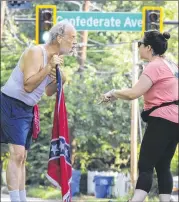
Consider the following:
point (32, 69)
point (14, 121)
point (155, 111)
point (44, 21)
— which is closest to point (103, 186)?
point (44, 21)

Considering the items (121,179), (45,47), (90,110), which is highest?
(45,47)

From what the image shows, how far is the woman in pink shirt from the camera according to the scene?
7.43 meters

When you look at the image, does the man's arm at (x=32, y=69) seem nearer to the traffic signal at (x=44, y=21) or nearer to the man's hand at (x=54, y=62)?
the man's hand at (x=54, y=62)

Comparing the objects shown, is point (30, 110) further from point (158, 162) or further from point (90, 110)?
point (90, 110)

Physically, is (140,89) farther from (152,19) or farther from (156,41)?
(152,19)

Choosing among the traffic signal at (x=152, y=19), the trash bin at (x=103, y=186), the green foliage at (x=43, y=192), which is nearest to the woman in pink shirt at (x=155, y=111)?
the traffic signal at (x=152, y=19)

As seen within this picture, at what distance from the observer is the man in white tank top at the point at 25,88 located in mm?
7691

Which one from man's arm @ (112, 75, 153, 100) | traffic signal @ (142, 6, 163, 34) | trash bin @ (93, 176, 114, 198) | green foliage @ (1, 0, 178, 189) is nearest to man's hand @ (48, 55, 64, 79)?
man's arm @ (112, 75, 153, 100)

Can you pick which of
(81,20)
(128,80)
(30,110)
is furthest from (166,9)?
(30,110)

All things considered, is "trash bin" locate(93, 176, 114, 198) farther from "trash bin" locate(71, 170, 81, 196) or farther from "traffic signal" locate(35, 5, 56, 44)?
"traffic signal" locate(35, 5, 56, 44)

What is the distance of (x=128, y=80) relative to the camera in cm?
3170

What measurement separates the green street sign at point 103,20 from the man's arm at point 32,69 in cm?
971

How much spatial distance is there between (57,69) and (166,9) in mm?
23829

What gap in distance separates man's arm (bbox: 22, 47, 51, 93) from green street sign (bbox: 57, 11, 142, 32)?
9.71m
